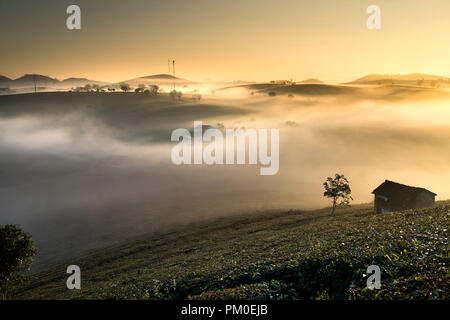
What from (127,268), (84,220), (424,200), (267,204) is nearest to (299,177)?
(267,204)

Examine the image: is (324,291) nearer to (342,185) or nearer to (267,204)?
(342,185)

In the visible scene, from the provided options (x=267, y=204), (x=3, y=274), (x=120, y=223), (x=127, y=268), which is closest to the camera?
(x=3, y=274)

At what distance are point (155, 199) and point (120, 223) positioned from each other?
37.0m

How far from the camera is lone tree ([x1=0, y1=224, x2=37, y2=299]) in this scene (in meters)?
40.4

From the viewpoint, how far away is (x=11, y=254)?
41.2 m

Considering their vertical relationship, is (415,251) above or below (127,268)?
above

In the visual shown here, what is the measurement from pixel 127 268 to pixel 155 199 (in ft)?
313

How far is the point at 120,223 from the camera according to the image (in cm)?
10225

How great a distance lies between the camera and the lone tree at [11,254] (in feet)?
133

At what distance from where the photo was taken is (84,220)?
109375mm
